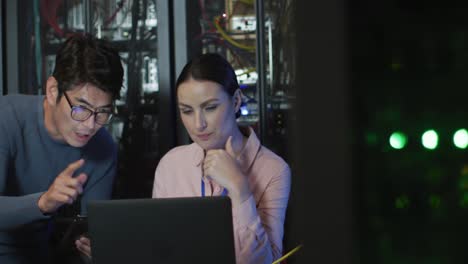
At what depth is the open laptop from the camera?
94 centimetres

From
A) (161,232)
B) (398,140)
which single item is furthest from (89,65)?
(398,140)

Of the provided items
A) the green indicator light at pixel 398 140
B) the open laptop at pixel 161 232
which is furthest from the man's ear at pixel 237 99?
the green indicator light at pixel 398 140

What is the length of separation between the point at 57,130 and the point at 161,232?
104 centimetres

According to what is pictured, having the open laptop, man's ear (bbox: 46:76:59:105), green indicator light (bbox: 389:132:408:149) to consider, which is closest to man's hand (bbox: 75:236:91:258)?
man's ear (bbox: 46:76:59:105)

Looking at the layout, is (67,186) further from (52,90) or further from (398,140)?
(398,140)

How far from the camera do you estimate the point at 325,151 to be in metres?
0.23

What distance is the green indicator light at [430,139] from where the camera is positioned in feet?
0.74

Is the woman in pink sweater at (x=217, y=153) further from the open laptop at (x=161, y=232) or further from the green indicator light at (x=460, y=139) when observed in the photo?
the green indicator light at (x=460, y=139)

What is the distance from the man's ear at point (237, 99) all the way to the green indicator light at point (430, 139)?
159 centimetres

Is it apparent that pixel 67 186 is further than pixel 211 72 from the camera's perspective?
No

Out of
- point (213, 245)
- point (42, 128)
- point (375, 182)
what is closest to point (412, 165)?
point (375, 182)

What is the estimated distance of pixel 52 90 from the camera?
1.86m

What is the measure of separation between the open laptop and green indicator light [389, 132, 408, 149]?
74 centimetres

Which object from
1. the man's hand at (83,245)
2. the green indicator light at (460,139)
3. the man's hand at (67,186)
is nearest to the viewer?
the green indicator light at (460,139)
